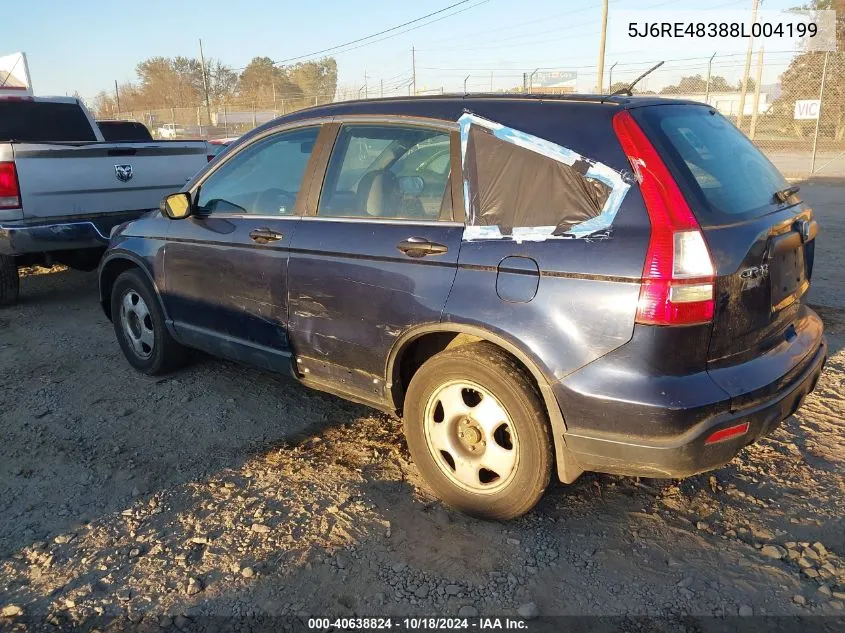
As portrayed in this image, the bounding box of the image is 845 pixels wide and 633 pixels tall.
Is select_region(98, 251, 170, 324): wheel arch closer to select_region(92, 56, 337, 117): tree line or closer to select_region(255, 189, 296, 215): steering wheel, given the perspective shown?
select_region(255, 189, 296, 215): steering wheel

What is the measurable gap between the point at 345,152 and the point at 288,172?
1.43 ft

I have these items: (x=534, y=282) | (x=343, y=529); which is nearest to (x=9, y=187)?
(x=343, y=529)

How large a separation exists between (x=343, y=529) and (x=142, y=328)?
8.69 ft

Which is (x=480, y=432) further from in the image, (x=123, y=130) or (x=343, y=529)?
(x=123, y=130)

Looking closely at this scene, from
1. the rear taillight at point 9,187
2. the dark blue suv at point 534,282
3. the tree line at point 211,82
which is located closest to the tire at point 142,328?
the dark blue suv at point 534,282

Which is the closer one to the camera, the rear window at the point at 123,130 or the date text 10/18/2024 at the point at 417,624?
the date text 10/18/2024 at the point at 417,624

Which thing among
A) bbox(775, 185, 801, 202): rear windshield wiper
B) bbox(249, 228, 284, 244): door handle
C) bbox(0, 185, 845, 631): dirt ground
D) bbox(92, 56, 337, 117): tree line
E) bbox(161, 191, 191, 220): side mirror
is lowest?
bbox(0, 185, 845, 631): dirt ground

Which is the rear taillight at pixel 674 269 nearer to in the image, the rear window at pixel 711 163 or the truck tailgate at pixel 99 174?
the rear window at pixel 711 163

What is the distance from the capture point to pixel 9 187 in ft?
19.2

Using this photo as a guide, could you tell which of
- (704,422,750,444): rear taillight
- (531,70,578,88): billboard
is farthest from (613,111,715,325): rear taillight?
(531,70,578,88): billboard

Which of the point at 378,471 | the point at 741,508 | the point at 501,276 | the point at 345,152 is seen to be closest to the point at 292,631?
the point at 378,471

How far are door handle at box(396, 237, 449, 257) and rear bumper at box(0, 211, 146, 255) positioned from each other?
4.42 m

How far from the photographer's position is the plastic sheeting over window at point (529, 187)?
256 centimetres

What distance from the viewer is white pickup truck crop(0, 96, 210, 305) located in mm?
5895
